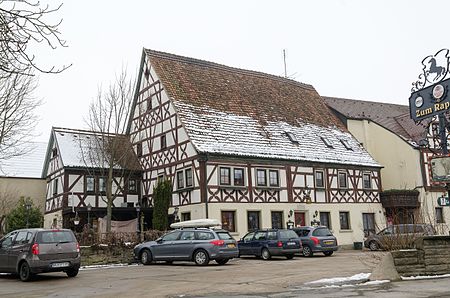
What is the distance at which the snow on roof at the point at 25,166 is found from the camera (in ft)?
145

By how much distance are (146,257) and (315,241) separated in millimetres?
8480

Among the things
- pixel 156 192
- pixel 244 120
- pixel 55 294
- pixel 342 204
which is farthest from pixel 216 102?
pixel 55 294

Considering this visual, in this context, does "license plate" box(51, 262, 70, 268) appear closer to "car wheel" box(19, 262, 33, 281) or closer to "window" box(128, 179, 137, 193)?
"car wheel" box(19, 262, 33, 281)

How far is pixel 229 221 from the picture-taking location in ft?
97.1

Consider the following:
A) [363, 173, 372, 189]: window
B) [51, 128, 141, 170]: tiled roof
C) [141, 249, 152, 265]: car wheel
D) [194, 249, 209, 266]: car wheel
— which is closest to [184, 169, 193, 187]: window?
[51, 128, 141, 170]: tiled roof

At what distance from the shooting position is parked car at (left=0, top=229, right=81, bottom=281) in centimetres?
1596

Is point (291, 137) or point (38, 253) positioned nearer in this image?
point (38, 253)

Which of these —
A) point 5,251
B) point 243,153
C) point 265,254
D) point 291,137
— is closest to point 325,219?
point 291,137

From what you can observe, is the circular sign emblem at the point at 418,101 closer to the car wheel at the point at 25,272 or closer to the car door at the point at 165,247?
the car door at the point at 165,247

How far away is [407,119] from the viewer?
43594 millimetres

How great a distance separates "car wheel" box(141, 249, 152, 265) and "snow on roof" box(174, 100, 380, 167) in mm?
7778

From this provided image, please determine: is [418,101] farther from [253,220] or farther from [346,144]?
[346,144]

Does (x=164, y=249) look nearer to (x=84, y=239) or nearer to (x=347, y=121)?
(x=84, y=239)

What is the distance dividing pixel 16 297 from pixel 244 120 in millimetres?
23262
